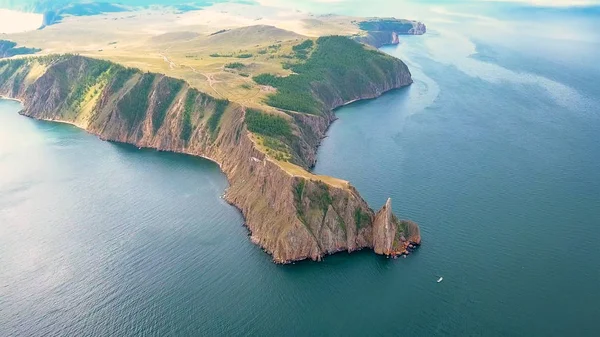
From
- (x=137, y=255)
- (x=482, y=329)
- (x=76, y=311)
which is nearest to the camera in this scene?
(x=482, y=329)

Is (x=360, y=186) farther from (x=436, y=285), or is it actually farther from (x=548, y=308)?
(x=548, y=308)

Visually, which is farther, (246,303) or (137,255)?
(137,255)

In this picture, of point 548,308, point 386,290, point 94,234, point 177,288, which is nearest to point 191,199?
point 94,234

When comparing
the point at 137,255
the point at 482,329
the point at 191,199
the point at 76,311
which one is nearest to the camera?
the point at 482,329

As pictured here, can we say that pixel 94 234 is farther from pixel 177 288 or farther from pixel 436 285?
pixel 436 285

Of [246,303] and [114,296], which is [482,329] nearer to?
[246,303]

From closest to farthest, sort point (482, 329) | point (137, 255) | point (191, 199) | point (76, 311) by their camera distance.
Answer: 1. point (482, 329)
2. point (76, 311)
3. point (137, 255)
4. point (191, 199)

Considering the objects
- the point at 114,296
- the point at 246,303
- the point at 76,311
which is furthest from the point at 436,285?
the point at 76,311

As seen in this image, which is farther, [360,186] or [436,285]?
[360,186]

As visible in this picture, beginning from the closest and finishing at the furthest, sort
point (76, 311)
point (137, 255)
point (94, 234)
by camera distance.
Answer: point (76, 311)
point (137, 255)
point (94, 234)
